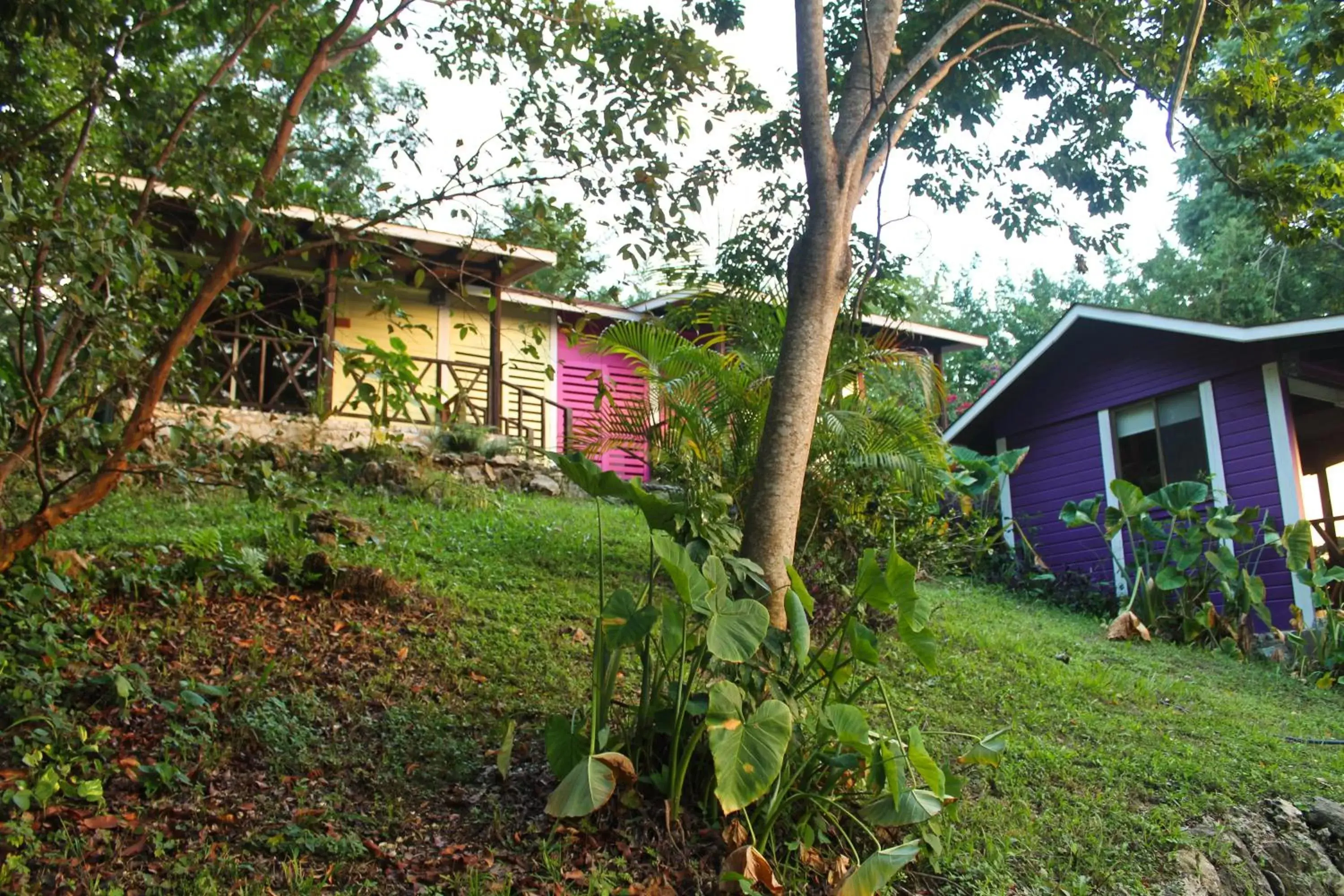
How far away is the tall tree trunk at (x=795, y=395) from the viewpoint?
445 cm

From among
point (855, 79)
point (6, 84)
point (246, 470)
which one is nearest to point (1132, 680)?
point (855, 79)

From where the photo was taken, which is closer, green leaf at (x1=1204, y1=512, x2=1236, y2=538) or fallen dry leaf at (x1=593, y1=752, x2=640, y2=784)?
fallen dry leaf at (x1=593, y1=752, x2=640, y2=784)

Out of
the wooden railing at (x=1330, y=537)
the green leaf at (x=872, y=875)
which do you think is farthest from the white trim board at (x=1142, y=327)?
the green leaf at (x=872, y=875)

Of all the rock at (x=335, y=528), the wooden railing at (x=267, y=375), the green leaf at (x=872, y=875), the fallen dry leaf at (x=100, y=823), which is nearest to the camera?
the fallen dry leaf at (x=100, y=823)

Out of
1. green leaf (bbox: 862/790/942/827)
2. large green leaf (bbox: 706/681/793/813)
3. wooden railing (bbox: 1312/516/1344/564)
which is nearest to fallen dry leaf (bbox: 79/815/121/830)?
large green leaf (bbox: 706/681/793/813)

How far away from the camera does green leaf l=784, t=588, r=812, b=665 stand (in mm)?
3873

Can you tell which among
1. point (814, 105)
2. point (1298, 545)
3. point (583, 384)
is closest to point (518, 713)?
point (814, 105)

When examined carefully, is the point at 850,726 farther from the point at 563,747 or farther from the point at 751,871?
the point at 563,747

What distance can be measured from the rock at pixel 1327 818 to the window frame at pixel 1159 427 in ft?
22.4

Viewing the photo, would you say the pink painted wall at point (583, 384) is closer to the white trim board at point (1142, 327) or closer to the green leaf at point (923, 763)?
the white trim board at point (1142, 327)

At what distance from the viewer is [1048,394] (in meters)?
13.7

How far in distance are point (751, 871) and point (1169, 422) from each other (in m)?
10.6

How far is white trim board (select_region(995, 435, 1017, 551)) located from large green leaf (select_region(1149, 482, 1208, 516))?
251 cm

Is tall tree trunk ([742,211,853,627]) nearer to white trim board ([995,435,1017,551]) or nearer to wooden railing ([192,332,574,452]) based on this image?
wooden railing ([192,332,574,452])
